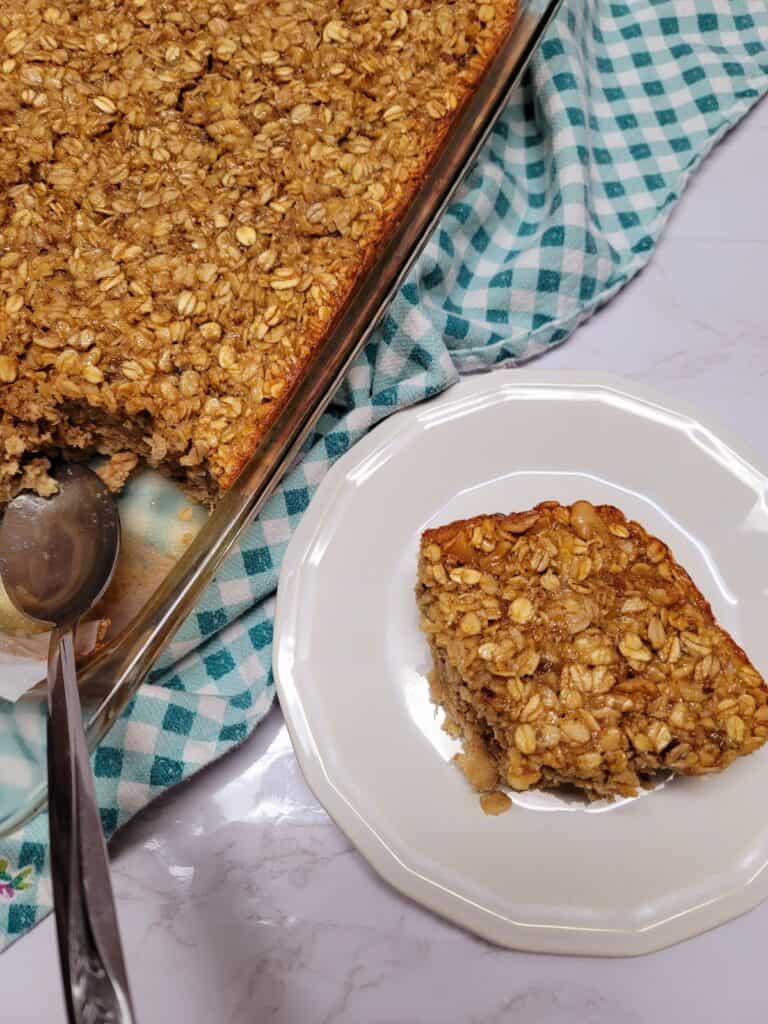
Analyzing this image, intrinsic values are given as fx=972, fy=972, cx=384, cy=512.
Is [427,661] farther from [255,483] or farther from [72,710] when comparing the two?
[72,710]

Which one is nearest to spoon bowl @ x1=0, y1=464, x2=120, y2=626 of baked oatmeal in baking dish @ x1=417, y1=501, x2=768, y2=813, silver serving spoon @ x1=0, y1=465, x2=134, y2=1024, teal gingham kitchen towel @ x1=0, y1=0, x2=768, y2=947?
silver serving spoon @ x1=0, y1=465, x2=134, y2=1024

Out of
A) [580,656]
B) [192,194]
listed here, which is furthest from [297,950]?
[192,194]

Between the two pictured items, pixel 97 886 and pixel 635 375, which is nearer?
pixel 97 886

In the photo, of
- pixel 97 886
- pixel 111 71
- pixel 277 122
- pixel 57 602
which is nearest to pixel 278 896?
pixel 97 886

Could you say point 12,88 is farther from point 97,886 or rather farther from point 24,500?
point 97,886

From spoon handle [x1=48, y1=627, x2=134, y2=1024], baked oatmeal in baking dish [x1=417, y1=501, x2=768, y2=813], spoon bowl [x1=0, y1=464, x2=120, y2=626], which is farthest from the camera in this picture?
spoon bowl [x1=0, y1=464, x2=120, y2=626]

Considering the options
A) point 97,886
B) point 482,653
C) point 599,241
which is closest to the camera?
point 97,886

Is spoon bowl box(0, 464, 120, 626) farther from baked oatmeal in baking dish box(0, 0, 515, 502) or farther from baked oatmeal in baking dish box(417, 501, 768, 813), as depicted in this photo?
baked oatmeal in baking dish box(417, 501, 768, 813)
